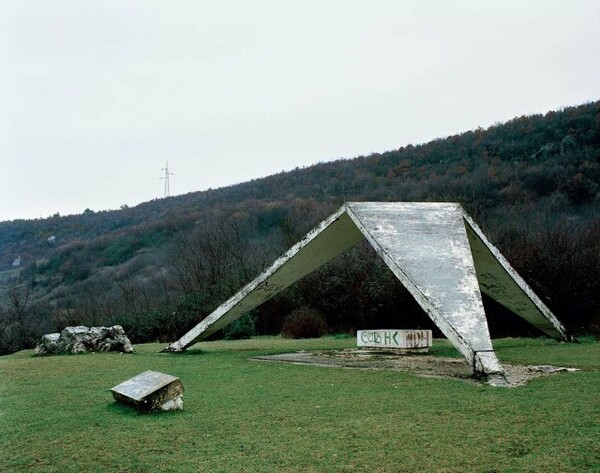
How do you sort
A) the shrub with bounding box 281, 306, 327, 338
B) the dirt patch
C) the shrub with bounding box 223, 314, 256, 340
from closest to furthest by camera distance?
the dirt patch, the shrub with bounding box 281, 306, 327, 338, the shrub with bounding box 223, 314, 256, 340

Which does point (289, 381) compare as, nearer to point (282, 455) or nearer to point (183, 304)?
point (282, 455)

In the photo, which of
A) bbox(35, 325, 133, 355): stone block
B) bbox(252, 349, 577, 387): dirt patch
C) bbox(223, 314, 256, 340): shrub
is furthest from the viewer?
bbox(223, 314, 256, 340): shrub

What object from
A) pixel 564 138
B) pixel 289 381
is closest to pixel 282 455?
pixel 289 381

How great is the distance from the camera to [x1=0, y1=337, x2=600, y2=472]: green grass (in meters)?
4.17

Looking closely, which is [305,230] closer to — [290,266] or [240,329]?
[240,329]

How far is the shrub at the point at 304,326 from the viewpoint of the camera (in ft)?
60.7

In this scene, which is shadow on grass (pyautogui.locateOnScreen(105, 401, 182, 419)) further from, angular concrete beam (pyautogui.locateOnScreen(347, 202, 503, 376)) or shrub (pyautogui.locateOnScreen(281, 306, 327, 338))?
shrub (pyautogui.locateOnScreen(281, 306, 327, 338))

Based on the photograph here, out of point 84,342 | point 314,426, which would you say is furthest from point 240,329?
point 314,426

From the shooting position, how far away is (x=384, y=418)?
5312 mm

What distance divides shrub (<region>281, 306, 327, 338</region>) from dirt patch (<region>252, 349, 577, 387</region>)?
6.52 m

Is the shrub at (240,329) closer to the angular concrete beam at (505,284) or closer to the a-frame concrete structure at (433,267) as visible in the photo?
the a-frame concrete structure at (433,267)

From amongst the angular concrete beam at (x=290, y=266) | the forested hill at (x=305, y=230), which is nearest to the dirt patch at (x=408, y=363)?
the angular concrete beam at (x=290, y=266)

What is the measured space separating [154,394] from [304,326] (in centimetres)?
1281

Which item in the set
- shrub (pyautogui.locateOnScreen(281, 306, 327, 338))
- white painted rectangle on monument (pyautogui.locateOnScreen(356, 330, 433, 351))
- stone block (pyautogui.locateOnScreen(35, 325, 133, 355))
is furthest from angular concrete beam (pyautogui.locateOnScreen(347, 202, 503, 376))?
shrub (pyautogui.locateOnScreen(281, 306, 327, 338))
